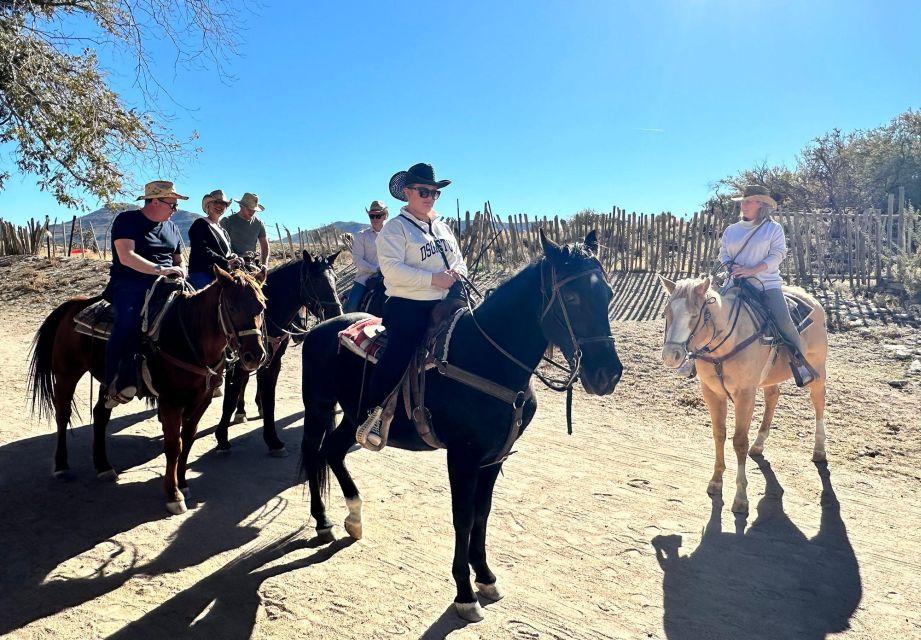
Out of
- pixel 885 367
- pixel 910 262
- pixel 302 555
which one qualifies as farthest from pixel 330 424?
pixel 910 262

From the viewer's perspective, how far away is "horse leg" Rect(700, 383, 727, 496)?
4801 mm

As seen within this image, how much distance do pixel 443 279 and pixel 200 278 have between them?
3.65 m

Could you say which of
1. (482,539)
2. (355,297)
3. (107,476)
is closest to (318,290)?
(355,297)

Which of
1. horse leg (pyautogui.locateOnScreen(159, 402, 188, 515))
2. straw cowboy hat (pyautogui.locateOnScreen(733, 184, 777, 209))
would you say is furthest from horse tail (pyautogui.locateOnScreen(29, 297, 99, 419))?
straw cowboy hat (pyautogui.locateOnScreen(733, 184, 777, 209))

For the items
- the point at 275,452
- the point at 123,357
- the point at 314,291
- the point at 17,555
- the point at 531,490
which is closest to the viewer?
the point at 17,555

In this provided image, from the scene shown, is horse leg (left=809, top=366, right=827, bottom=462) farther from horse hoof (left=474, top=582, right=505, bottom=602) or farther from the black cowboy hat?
the black cowboy hat

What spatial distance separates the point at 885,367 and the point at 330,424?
791 cm

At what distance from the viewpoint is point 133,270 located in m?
4.68

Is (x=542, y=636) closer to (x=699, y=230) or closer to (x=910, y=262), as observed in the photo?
(x=910, y=262)

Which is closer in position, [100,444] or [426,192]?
[426,192]

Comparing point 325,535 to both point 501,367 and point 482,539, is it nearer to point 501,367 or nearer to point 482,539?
point 482,539

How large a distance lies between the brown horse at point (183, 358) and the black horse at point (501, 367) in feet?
3.96

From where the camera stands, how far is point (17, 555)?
3.72 meters

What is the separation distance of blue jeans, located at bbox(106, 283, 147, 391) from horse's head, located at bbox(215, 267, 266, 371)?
2.66 feet
